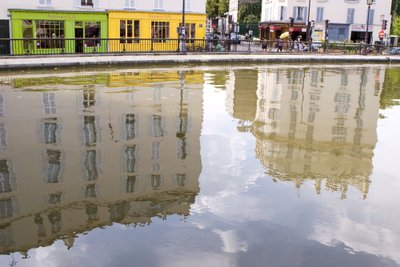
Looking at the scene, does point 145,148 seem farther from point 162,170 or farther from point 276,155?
point 276,155

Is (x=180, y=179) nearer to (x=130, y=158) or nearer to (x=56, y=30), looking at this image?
(x=130, y=158)

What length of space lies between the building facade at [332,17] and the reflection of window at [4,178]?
52.9 meters

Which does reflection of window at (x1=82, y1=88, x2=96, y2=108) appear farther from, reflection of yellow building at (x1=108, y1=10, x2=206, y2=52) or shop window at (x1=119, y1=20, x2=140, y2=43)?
shop window at (x1=119, y1=20, x2=140, y2=43)

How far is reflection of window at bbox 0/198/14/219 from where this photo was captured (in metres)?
6.04

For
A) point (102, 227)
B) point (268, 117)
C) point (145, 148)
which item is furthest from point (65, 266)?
point (268, 117)

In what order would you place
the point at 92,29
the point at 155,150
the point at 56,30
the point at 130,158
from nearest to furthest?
the point at 130,158 < the point at 155,150 < the point at 56,30 < the point at 92,29

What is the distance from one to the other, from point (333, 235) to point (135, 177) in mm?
3038

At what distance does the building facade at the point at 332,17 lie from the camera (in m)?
58.7

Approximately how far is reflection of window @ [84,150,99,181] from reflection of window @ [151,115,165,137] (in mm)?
1768

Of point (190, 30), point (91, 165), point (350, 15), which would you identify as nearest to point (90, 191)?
point (91, 165)

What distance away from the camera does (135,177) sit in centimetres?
750

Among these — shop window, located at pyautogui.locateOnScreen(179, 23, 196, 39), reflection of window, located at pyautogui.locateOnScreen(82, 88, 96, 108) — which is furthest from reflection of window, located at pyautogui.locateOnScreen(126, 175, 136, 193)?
shop window, located at pyautogui.locateOnScreen(179, 23, 196, 39)

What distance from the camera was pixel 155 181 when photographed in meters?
7.34

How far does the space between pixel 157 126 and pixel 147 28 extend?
85.8ft
